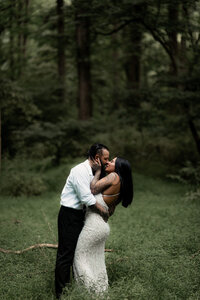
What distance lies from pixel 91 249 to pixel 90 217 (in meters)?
0.42

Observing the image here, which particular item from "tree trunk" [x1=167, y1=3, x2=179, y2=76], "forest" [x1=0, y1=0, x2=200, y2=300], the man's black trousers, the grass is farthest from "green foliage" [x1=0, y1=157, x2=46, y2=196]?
the man's black trousers

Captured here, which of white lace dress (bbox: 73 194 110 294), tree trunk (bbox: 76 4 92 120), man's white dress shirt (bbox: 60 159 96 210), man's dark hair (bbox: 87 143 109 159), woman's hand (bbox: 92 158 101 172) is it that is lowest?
white lace dress (bbox: 73 194 110 294)

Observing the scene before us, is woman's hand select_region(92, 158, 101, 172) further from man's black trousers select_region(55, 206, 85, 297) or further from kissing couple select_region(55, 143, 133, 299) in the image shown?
man's black trousers select_region(55, 206, 85, 297)

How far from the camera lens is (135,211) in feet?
30.8

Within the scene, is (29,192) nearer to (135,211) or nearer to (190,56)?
(135,211)

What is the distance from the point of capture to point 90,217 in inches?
175

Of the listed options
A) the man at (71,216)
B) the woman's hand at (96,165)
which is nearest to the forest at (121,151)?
the man at (71,216)

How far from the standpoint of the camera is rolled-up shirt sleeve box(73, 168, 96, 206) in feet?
13.6

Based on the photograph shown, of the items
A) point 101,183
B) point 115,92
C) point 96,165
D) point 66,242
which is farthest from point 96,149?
Result: point 115,92

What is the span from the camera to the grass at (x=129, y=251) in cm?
456

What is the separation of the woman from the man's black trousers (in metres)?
0.09

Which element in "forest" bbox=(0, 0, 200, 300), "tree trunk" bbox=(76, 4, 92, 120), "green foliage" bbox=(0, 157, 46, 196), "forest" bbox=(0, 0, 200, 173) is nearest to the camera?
"forest" bbox=(0, 0, 200, 300)

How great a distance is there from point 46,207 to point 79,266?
569 cm

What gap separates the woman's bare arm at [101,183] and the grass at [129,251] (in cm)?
123
